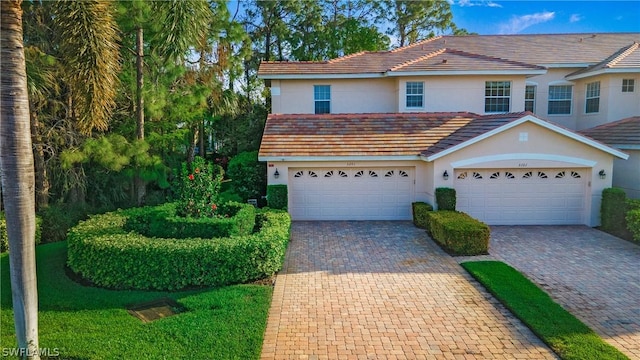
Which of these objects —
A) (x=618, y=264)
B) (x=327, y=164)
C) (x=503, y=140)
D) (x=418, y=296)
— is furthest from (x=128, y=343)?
(x=503, y=140)

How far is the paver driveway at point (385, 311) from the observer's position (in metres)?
6.61

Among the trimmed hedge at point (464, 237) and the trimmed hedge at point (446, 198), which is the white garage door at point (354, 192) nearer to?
the trimmed hedge at point (446, 198)

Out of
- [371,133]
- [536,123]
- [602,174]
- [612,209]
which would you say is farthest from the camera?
[371,133]

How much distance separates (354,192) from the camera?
15992 mm

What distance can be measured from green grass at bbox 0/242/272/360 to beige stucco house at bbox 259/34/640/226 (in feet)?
24.9

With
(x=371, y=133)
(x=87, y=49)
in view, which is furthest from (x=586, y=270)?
(x=87, y=49)

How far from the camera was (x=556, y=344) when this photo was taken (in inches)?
260

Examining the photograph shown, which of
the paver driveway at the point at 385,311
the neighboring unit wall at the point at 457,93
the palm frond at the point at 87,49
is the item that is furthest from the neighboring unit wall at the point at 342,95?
the palm frond at the point at 87,49

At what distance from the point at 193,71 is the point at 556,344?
16.4 m

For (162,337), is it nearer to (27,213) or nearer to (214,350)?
(214,350)

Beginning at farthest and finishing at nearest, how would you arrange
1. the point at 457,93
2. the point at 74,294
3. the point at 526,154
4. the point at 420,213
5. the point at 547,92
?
1. the point at 547,92
2. the point at 457,93
3. the point at 526,154
4. the point at 420,213
5. the point at 74,294

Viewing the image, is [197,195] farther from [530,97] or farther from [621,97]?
[621,97]

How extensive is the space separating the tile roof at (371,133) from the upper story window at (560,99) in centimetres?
609

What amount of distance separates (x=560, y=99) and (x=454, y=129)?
817 centimetres
